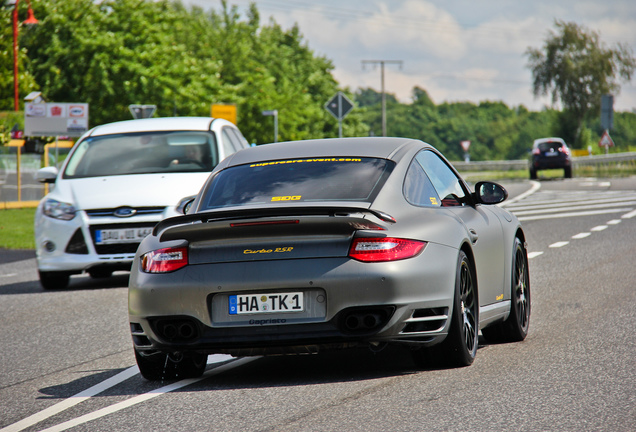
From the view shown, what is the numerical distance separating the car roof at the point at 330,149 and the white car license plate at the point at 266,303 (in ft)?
4.06

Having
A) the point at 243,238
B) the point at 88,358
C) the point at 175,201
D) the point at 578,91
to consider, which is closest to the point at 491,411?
the point at 243,238

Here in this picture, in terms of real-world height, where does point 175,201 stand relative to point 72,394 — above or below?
above

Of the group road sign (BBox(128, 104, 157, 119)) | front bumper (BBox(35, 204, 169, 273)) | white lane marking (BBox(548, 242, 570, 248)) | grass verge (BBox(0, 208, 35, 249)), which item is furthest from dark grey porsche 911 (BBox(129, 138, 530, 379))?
road sign (BBox(128, 104, 157, 119))

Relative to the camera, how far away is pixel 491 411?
4.95 meters

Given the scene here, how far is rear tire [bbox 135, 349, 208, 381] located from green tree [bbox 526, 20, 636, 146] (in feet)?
290

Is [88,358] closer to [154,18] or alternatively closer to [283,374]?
[283,374]

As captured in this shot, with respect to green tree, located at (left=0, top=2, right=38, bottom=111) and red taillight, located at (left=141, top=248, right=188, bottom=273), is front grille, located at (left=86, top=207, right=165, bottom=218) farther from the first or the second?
green tree, located at (left=0, top=2, right=38, bottom=111)

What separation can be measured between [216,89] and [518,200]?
1267 inches

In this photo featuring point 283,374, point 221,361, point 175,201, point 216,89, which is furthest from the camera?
point 216,89

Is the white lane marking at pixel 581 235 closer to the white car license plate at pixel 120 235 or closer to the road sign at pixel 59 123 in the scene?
the white car license plate at pixel 120 235

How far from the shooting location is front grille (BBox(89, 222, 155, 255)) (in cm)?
1130

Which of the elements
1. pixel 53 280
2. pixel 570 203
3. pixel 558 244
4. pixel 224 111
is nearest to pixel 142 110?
pixel 224 111

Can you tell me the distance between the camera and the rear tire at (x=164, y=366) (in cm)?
611

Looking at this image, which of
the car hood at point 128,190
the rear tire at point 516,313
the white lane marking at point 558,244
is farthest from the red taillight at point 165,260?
the white lane marking at point 558,244
